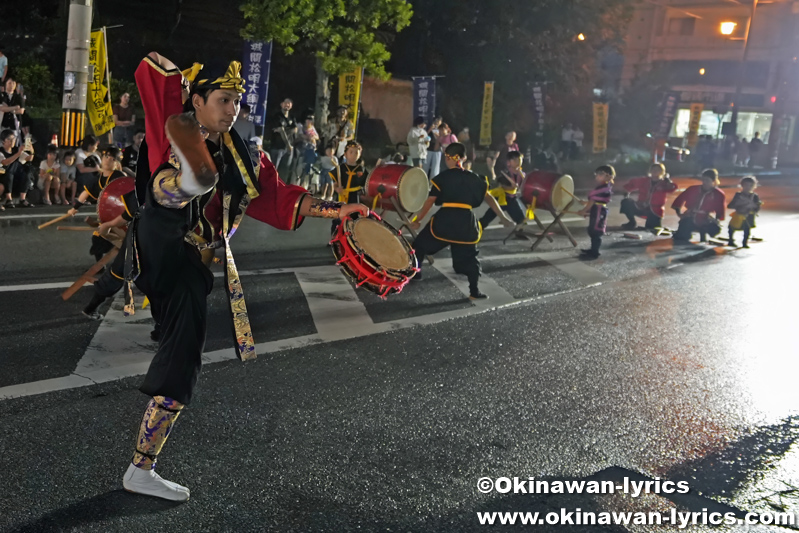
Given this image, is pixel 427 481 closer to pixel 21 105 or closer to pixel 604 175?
pixel 604 175

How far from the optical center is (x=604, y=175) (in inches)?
456

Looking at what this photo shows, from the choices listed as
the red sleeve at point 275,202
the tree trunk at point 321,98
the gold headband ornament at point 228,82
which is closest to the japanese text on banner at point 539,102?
the tree trunk at point 321,98

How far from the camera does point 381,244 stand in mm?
4715

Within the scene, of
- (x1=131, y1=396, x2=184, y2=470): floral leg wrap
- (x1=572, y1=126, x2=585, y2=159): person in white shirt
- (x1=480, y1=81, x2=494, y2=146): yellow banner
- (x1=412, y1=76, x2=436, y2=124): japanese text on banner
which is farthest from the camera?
(x1=572, y1=126, x2=585, y2=159): person in white shirt

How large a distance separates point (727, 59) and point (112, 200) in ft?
172

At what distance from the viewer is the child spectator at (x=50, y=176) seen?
12.5 metres

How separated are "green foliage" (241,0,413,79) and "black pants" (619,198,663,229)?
7083 mm

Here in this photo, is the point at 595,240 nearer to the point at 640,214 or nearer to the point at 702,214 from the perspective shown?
the point at 702,214

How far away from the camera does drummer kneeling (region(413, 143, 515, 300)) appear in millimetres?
8406

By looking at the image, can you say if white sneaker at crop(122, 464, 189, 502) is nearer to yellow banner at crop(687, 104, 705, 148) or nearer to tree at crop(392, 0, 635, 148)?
tree at crop(392, 0, 635, 148)

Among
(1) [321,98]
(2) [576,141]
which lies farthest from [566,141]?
(1) [321,98]

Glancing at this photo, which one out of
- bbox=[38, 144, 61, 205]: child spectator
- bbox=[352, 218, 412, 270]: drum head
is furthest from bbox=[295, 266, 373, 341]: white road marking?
bbox=[38, 144, 61, 205]: child spectator

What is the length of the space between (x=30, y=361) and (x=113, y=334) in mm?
849

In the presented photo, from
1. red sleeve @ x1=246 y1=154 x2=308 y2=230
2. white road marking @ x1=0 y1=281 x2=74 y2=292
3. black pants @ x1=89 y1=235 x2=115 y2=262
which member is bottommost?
white road marking @ x1=0 y1=281 x2=74 y2=292
